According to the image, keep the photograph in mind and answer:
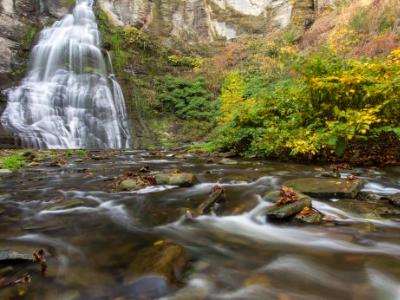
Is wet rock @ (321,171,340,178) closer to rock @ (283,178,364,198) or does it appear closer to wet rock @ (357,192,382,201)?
rock @ (283,178,364,198)

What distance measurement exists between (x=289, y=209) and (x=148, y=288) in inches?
69.7

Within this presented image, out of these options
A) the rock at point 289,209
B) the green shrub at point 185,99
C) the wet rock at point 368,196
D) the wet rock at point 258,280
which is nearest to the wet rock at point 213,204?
the rock at point 289,209

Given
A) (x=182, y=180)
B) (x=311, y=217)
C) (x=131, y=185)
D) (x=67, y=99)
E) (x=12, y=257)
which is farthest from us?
(x=67, y=99)

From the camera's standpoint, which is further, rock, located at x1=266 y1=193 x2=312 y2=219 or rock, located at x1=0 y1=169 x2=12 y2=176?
rock, located at x1=0 y1=169 x2=12 y2=176

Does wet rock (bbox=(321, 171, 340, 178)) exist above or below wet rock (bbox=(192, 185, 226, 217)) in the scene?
above

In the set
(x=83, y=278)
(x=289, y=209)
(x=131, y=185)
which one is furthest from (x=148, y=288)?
(x=131, y=185)

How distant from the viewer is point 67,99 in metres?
15.8

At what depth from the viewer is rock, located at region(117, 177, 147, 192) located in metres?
4.69

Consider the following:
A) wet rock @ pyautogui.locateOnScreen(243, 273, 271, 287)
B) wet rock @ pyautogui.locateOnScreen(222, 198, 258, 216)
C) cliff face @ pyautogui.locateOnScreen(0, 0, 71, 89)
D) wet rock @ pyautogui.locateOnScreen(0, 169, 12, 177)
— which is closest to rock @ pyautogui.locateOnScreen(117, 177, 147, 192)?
wet rock @ pyautogui.locateOnScreen(222, 198, 258, 216)

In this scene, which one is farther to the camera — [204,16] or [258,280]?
[204,16]

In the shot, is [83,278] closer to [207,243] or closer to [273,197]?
[207,243]

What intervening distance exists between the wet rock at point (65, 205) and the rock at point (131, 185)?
2.55ft

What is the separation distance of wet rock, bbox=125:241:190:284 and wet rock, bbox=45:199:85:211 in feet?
5.35

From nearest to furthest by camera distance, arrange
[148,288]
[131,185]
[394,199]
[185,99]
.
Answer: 1. [148,288]
2. [394,199]
3. [131,185]
4. [185,99]
